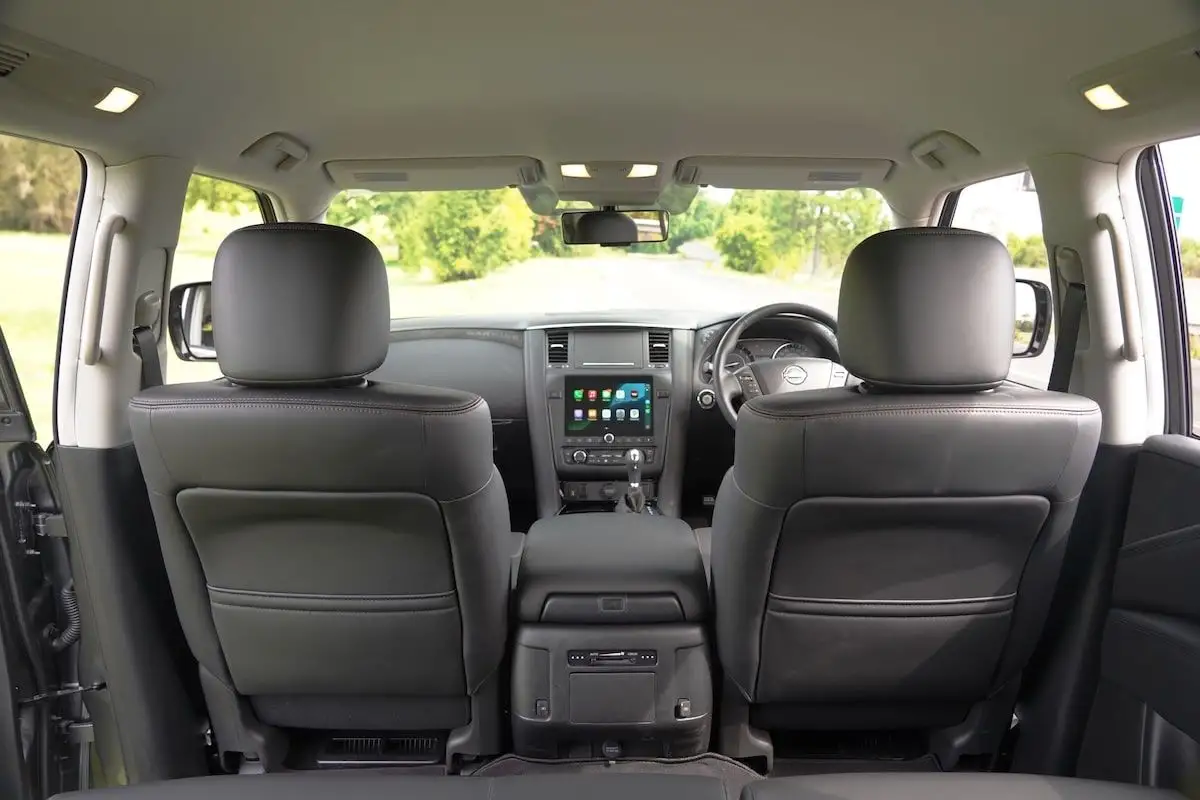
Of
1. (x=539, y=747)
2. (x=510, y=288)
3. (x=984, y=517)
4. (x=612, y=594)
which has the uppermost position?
(x=510, y=288)

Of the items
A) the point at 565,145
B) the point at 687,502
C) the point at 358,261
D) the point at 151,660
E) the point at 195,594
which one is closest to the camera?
the point at 358,261

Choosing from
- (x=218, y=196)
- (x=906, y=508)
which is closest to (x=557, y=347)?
(x=218, y=196)

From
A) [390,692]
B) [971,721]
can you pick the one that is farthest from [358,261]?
[971,721]

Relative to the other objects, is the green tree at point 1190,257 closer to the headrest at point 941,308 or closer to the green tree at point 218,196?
the headrest at point 941,308

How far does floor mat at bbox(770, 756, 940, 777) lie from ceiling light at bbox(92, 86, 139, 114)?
2674mm

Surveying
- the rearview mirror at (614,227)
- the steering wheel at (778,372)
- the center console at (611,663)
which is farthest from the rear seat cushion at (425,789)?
the rearview mirror at (614,227)

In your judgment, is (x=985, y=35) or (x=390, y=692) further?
(x=390, y=692)

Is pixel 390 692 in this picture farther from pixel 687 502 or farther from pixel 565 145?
pixel 687 502

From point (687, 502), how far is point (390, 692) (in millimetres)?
2399

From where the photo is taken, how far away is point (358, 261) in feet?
6.63

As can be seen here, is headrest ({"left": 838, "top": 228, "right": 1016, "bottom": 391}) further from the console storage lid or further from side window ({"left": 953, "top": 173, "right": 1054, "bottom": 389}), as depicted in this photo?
the console storage lid

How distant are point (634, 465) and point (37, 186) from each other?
8.75 ft

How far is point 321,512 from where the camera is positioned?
2.10 m

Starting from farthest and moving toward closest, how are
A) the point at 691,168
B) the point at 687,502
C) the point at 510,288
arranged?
the point at 510,288
the point at 687,502
the point at 691,168
